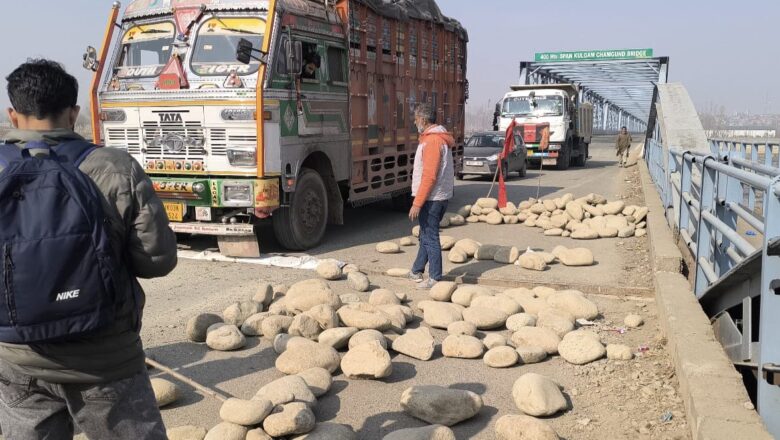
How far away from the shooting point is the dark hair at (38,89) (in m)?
2.14

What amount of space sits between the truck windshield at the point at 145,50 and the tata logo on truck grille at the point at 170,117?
0.65 meters

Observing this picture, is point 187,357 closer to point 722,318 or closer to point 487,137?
point 722,318

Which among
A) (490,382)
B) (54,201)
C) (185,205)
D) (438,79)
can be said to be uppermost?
(438,79)

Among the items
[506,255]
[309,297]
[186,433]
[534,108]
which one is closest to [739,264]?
[309,297]

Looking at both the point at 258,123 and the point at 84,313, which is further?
the point at 258,123

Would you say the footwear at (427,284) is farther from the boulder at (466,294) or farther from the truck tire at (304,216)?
the truck tire at (304,216)

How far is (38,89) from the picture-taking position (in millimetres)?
2143

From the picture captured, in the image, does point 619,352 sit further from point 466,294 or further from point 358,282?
point 358,282

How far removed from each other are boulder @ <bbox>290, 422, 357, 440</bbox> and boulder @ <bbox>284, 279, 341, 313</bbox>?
2.05 m

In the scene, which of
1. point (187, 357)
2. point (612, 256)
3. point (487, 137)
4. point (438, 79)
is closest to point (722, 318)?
point (612, 256)

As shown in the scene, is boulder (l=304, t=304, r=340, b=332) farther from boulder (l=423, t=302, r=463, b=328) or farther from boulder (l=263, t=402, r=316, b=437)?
boulder (l=263, t=402, r=316, b=437)

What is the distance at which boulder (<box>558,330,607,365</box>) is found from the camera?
4.73 meters

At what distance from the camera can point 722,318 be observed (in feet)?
16.7

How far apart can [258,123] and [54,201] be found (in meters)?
5.75
